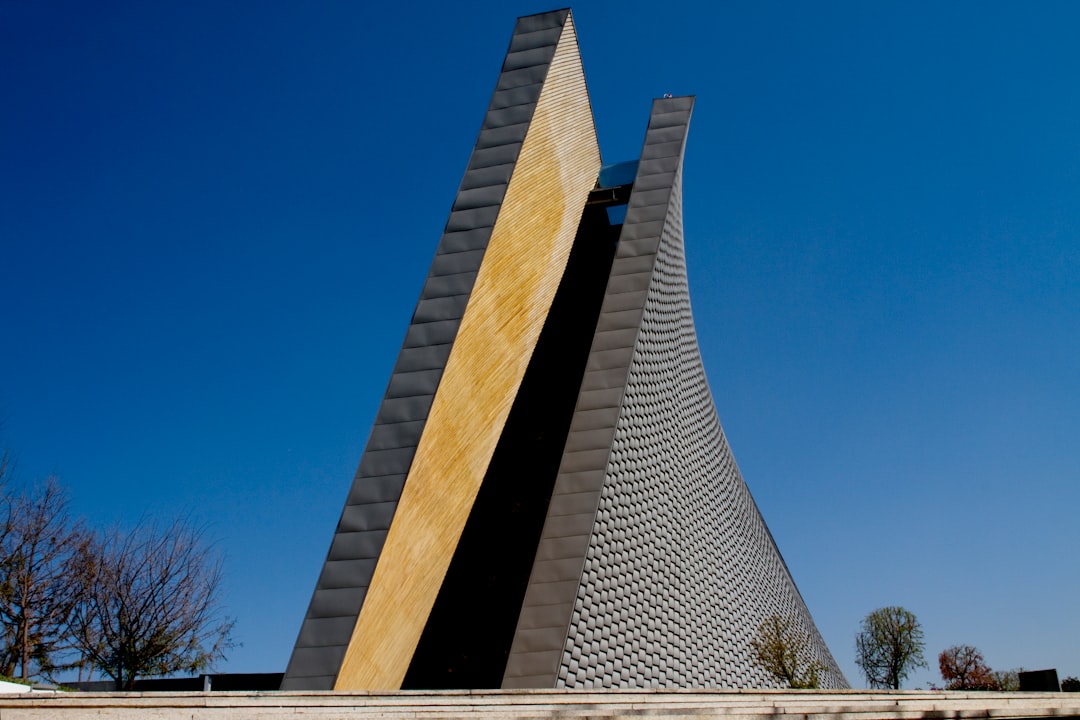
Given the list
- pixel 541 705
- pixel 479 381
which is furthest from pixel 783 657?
pixel 541 705

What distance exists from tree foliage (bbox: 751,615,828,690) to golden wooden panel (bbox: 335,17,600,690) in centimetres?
604

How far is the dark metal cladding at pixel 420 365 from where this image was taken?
802cm

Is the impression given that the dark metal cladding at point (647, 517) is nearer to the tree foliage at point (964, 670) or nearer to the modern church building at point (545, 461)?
the modern church building at point (545, 461)

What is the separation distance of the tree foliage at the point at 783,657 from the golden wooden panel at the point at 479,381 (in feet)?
19.8

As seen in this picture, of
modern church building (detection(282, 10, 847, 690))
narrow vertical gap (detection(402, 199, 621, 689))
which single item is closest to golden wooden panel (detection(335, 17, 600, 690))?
modern church building (detection(282, 10, 847, 690))

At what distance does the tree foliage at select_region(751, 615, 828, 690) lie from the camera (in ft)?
50.2

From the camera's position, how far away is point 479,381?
10930 millimetres

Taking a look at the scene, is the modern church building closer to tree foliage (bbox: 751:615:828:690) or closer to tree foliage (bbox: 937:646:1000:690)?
tree foliage (bbox: 751:615:828:690)

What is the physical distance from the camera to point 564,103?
46.5ft

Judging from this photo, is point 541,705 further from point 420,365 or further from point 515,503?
point 515,503

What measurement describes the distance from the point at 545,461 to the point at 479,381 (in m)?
3.47

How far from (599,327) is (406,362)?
3.59 m

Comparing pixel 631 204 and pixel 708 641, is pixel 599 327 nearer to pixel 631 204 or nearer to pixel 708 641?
pixel 631 204

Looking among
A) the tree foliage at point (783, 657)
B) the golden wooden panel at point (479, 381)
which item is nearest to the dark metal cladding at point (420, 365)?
the golden wooden panel at point (479, 381)
